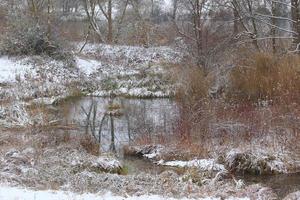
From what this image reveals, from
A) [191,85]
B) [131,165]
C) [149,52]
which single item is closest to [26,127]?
[131,165]

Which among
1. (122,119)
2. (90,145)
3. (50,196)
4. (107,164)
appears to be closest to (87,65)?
(122,119)

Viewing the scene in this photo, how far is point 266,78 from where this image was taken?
14.2 metres

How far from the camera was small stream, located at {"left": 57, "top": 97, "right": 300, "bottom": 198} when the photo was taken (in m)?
9.84

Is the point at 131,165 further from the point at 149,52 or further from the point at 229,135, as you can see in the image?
the point at 149,52

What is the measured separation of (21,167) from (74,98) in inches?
482

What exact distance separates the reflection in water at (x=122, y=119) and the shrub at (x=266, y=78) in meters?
2.06

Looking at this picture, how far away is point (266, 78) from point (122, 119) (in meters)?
4.58

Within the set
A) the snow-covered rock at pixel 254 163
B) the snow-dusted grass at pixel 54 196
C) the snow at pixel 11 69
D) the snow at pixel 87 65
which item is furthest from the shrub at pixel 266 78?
the snow at pixel 87 65

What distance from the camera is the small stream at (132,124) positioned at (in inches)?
388

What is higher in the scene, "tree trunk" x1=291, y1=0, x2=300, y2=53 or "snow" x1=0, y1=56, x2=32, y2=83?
"tree trunk" x1=291, y1=0, x2=300, y2=53

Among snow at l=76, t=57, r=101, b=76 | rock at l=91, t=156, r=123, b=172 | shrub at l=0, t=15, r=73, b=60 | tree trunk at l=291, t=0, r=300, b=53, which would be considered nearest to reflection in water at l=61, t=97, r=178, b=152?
rock at l=91, t=156, r=123, b=172

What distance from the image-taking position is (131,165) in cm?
1086

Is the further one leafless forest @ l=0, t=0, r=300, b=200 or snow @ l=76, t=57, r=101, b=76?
snow @ l=76, t=57, r=101, b=76

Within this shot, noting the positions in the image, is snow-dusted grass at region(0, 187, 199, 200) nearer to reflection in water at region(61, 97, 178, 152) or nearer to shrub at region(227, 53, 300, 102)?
reflection in water at region(61, 97, 178, 152)
